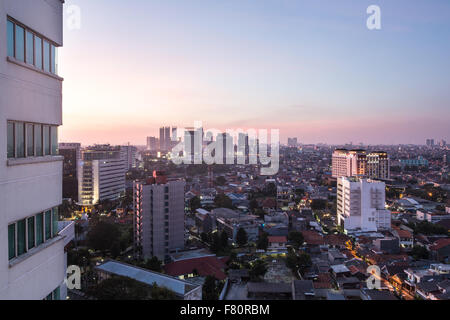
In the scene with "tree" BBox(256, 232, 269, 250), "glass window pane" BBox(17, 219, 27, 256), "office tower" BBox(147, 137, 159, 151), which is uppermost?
"office tower" BBox(147, 137, 159, 151)

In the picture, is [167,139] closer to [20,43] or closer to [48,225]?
[48,225]

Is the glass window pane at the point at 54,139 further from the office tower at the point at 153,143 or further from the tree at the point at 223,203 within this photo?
the office tower at the point at 153,143

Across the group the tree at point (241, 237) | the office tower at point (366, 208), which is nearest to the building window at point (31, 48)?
the tree at point (241, 237)

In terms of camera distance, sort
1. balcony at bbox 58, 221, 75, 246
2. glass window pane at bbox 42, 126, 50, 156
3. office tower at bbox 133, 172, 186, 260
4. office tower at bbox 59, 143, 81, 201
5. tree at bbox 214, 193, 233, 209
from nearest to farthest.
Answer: glass window pane at bbox 42, 126, 50, 156 < balcony at bbox 58, 221, 75, 246 < office tower at bbox 133, 172, 186, 260 < tree at bbox 214, 193, 233, 209 < office tower at bbox 59, 143, 81, 201

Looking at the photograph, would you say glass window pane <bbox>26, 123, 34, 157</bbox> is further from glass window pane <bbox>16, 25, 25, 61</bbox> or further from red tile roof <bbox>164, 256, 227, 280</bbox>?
red tile roof <bbox>164, 256, 227, 280</bbox>

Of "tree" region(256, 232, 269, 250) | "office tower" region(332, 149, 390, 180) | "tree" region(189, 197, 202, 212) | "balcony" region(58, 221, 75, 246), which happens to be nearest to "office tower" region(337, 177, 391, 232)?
"tree" region(256, 232, 269, 250)

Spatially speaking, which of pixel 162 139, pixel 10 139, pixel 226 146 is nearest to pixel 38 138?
pixel 10 139
